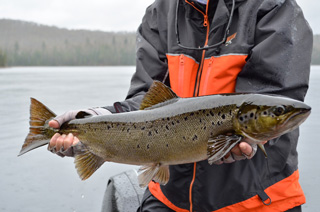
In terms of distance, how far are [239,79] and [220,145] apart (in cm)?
63

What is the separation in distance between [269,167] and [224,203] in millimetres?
409

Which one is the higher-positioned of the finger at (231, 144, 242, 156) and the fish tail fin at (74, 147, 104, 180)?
the finger at (231, 144, 242, 156)

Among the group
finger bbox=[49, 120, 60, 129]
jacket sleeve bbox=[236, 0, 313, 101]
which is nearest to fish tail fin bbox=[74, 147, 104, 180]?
finger bbox=[49, 120, 60, 129]

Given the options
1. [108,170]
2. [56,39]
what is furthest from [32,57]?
[108,170]

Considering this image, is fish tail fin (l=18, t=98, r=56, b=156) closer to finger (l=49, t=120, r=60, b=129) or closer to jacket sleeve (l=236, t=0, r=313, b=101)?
finger (l=49, t=120, r=60, b=129)

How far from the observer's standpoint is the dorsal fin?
2361mm

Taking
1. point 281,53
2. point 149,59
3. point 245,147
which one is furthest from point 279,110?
point 149,59

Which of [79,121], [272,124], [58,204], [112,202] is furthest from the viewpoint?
[58,204]

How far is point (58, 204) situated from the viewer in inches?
193

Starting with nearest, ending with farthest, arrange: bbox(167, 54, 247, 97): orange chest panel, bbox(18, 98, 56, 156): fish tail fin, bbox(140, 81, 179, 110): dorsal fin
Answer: bbox(140, 81, 179, 110): dorsal fin
bbox(167, 54, 247, 97): orange chest panel
bbox(18, 98, 56, 156): fish tail fin

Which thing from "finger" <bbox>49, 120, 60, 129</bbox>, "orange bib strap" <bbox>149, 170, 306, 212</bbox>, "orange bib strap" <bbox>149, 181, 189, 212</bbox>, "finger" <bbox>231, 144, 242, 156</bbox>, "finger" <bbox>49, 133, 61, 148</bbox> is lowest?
"orange bib strap" <bbox>149, 181, 189, 212</bbox>

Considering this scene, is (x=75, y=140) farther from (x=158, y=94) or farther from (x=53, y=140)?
(x=158, y=94)

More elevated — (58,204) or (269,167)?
(269,167)

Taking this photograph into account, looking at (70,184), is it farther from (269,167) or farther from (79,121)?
(269,167)
